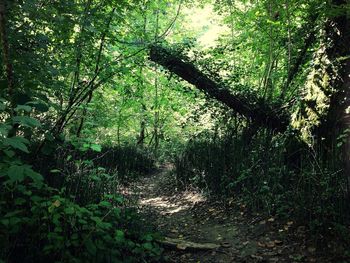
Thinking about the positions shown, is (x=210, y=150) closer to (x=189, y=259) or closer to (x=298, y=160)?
(x=298, y=160)

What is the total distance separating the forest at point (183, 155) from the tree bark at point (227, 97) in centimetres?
2

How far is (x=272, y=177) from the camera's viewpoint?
4379mm

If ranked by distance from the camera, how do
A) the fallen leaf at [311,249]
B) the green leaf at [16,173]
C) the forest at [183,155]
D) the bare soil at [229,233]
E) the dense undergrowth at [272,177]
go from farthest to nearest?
the dense undergrowth at [272,177]
the bare soil at [229,233]
the fallen leaf at [311,249]
the forest at [183,155]
the green leaf at [16,173]

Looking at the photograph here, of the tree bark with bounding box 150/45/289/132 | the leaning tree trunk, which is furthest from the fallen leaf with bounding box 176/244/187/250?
the tree bark with bounding box 150/45/289/132

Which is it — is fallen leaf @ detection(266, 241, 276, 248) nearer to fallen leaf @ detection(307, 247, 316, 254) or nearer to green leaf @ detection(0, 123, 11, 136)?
fallen leaf @ detection(307, 247, 316, 254)

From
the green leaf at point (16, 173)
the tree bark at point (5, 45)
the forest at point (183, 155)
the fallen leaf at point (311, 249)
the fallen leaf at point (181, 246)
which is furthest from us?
the fallen leaf at point (181, 246)

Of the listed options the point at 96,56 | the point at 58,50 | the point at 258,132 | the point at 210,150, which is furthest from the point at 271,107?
the point at 58,50

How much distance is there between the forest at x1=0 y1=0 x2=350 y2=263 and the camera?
2.50 meters

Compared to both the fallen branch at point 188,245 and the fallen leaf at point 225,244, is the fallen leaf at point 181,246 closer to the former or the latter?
the fallen branch at point 188,245

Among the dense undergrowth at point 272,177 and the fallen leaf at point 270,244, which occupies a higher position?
the dense undergrowth at point 272,177

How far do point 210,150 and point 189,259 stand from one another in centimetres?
291

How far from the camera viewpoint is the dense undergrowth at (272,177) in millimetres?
3375

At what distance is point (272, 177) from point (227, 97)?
248cm

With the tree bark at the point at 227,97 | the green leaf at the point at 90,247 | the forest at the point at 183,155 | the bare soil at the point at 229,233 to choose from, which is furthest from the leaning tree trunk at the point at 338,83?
the green leaf at the point at 90,247
